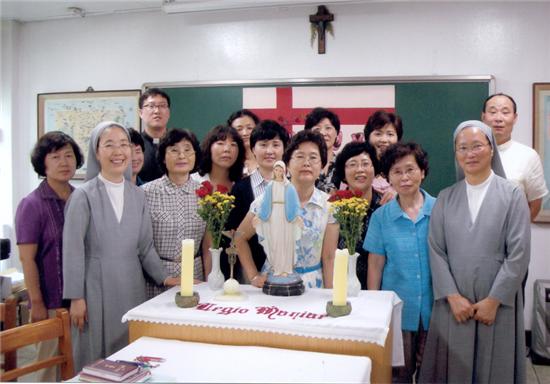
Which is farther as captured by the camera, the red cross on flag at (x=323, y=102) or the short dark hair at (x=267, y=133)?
the red cross on flag at (x=323, y=102)

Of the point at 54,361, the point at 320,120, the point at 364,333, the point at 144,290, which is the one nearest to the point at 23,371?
the point at 54,361

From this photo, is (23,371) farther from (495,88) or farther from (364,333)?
(495,88)

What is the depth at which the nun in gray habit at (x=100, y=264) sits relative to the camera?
2.40 m

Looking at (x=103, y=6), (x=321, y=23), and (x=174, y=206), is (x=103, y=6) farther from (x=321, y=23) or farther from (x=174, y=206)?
(x=174, y=206)

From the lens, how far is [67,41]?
203 inches

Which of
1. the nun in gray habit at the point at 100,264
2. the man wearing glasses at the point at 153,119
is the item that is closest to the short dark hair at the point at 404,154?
the nun in gray habit at the point at 100,264

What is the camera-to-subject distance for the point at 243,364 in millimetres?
1760

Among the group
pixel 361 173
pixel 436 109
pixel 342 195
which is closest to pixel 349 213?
pixel 342 195

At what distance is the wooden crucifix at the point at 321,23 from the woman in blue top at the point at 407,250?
6.67 ft

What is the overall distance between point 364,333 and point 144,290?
3.92 feet

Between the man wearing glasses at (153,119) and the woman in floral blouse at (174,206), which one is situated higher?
the man wearing glasses at (153,119)

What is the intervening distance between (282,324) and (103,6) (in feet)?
12.7

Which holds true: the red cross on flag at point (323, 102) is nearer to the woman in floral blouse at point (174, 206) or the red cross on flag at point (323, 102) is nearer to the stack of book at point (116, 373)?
the woman in floral blouse at point (174, 206)

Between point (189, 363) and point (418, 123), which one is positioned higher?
point (418, 123)
